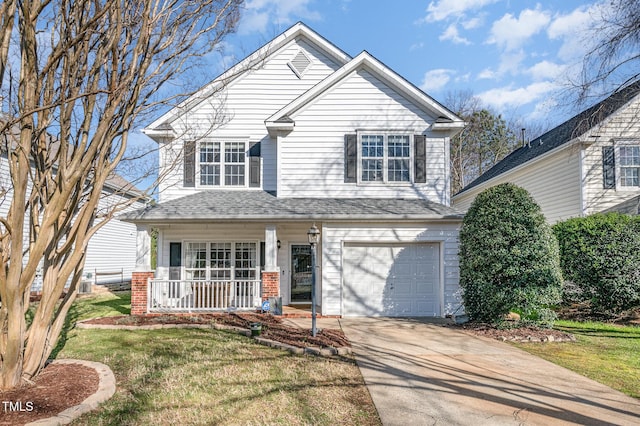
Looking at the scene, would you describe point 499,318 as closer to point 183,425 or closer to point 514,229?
point 514,229

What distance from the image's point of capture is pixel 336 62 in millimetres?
14398

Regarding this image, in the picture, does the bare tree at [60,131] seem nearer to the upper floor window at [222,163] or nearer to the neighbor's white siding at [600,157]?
the upper floor window at [222,163]

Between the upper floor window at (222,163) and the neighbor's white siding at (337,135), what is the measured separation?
167cm

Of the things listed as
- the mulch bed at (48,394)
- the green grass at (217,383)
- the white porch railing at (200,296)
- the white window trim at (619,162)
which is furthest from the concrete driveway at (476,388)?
the white window trim at (619,162)

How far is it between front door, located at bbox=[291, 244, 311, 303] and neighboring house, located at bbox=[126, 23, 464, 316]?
0.11 feet

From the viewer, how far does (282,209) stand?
37.7 feet

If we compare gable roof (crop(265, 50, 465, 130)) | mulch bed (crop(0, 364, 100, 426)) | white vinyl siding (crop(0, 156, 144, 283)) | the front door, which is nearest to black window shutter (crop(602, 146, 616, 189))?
gable roof (crop(265, 50, 465, 130))

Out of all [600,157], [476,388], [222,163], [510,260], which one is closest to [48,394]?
[476,388]

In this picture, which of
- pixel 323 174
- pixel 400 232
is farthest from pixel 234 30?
pixel 400 232

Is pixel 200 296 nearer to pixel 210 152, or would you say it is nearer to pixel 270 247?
pixel 270 247

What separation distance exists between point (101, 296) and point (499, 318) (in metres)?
14.8

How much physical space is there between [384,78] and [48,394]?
11.7m

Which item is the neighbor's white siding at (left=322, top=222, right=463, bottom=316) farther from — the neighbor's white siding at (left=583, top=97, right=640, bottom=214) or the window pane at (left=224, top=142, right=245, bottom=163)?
the neighbor's white siding at (left=583, top=97, right=640, bottom=214)

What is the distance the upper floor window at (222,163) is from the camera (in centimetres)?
1338
